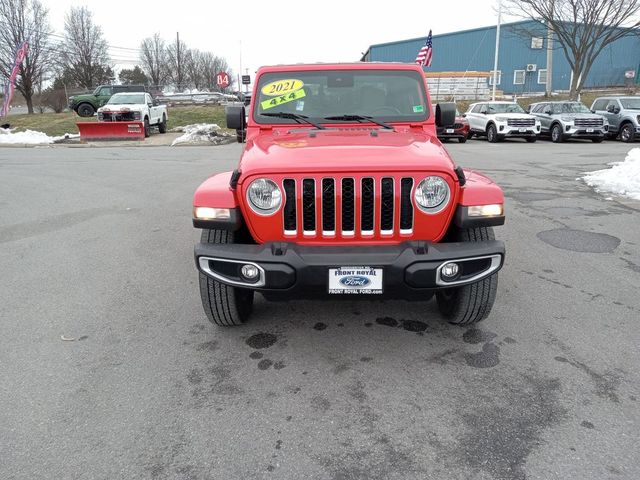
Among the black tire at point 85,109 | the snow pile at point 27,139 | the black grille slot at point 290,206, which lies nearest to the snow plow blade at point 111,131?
the snow pile at point 27,139

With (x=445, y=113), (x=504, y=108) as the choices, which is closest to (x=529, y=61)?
(x=504, y=108)

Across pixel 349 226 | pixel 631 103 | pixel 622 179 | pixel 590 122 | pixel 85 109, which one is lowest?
pixel 622 179

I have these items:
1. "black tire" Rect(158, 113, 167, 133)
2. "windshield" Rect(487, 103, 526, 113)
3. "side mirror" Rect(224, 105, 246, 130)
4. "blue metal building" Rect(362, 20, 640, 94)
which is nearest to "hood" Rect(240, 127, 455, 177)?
"side mirror" Rect(224, 105, 246, 130)

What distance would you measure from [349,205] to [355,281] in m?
0.47

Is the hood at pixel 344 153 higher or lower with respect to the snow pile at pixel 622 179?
higher

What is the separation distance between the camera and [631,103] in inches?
772

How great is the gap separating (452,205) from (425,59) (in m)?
25.5

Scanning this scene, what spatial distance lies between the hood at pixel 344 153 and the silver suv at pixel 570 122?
17.3 m

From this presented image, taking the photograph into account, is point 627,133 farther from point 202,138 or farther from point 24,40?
point 24,40

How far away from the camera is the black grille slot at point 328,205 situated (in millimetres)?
2951

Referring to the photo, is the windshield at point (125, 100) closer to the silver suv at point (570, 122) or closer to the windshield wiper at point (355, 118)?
the silver suv at point (570, 122)

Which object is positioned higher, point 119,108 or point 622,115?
point 119,108

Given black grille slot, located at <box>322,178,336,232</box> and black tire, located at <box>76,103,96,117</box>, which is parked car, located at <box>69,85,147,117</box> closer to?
black tire, located at <box>76,103,96,117</box>

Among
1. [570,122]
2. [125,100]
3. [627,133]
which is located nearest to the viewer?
[570,122]
